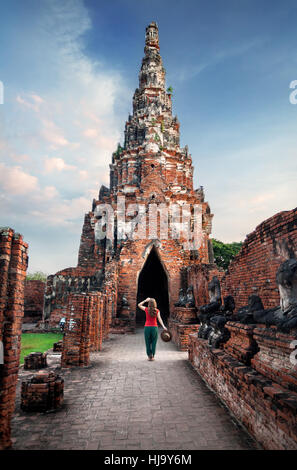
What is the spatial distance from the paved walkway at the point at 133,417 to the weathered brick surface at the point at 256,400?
17 cm

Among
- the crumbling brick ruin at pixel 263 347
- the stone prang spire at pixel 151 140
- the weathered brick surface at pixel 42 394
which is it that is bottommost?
the weathered brick surface at pixel 42 394

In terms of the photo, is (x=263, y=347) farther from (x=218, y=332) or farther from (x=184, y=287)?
(x=184, y=287)

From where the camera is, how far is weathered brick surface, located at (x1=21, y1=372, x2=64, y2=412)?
3.59 metres

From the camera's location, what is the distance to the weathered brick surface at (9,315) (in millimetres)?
2660

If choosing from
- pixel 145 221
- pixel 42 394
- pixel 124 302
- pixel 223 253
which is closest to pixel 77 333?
pixel 42 394

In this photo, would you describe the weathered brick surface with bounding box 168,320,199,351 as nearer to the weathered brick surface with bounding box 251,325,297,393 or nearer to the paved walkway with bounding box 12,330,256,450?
the paved walkway with bounding box 12,330,256,450

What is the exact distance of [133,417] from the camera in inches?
135

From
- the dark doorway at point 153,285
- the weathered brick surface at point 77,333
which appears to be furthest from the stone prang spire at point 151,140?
the weathered brick surface at point 77,333

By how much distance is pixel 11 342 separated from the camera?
9.07ft

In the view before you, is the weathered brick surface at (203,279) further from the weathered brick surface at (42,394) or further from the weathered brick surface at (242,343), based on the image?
the weathered brick surface at (42,394)

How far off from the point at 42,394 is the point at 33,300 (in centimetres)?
1640

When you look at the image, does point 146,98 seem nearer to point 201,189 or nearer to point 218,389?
point 201,189

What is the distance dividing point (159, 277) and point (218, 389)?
53.3 ft

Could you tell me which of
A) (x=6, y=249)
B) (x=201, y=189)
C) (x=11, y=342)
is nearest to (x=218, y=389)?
(x=11, y=342)
